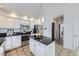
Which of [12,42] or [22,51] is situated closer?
[22,51]

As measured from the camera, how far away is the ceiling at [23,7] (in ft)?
5.48

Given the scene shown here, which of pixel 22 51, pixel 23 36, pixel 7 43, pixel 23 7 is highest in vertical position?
pixel 23 7

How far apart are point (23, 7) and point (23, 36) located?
0.58 meters

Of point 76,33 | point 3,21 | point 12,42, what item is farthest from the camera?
point 12,42

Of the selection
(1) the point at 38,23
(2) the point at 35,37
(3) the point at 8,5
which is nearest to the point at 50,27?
(1) the point at 38,23

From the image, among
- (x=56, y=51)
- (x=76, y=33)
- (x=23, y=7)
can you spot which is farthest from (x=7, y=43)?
(x=76, y=33)

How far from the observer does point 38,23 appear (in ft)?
5.71

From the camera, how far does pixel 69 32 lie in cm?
169

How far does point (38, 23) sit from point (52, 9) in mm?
381

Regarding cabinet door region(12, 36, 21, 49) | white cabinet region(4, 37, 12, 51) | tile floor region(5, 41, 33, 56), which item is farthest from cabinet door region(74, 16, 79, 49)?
white cabinet region(4, 37, 12, 51)

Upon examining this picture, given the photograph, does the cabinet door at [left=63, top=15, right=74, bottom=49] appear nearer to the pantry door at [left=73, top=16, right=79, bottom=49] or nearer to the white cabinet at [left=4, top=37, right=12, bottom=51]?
the pantry door at [left=73, top=16, right=79, bottom=49]

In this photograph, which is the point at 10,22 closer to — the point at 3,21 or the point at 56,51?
the point at 3,21

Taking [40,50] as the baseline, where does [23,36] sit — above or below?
above

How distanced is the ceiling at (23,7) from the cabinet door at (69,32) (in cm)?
60
